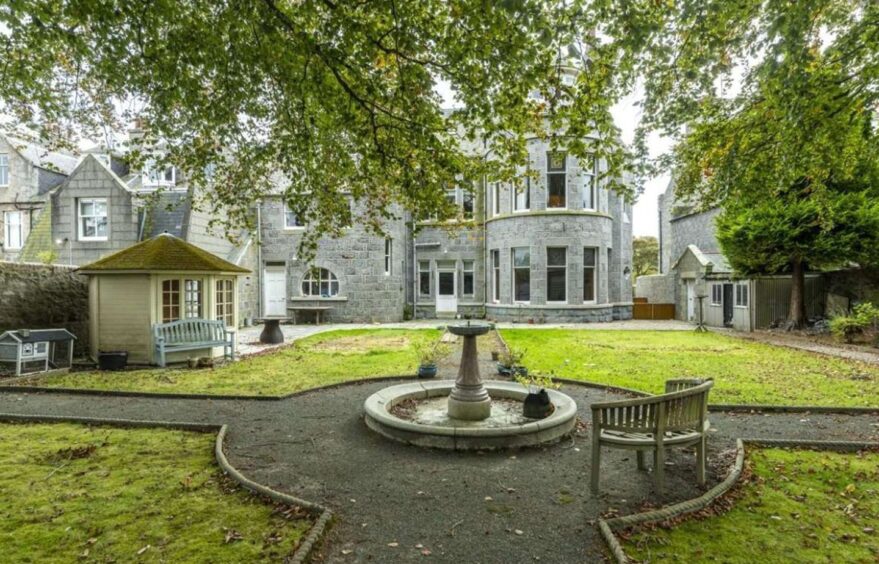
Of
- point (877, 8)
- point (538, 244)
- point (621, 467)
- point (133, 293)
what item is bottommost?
point (621, 467)

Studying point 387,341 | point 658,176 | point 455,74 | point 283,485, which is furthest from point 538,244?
point 283,485

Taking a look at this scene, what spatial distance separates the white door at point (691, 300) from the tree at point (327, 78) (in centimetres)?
1857

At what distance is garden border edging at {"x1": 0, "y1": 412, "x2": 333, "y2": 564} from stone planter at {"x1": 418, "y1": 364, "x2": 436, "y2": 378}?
3.91 meters

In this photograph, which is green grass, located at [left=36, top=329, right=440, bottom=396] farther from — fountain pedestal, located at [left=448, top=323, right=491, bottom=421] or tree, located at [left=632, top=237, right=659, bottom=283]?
tree, located at [left=632, top=237, right=659, bottom=283]

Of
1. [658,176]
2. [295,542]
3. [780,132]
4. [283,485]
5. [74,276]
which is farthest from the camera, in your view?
[74,276]

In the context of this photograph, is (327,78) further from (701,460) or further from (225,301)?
(225,301)

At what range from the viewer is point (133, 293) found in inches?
458

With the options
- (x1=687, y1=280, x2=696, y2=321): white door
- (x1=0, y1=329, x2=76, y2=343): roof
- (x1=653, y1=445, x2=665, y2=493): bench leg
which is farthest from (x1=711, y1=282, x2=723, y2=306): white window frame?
(x1=0, y1=329, x2=76, y2=343): roof

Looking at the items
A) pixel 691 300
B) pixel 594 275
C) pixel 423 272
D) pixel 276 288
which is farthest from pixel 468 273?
pixel 691 300

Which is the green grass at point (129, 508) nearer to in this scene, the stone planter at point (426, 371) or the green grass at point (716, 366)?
the stone planter at point (426, 371)

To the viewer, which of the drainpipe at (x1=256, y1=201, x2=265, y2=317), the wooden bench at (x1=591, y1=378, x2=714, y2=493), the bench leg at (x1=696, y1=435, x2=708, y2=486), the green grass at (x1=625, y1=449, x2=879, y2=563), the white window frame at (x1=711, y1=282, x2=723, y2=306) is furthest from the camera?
the drainpipe at (x1=256, y1=201, x2=265, y2=317)

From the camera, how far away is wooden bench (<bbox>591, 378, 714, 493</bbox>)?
4258 mm

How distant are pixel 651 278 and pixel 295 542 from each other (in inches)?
1099

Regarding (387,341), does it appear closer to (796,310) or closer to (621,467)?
(621,467)
